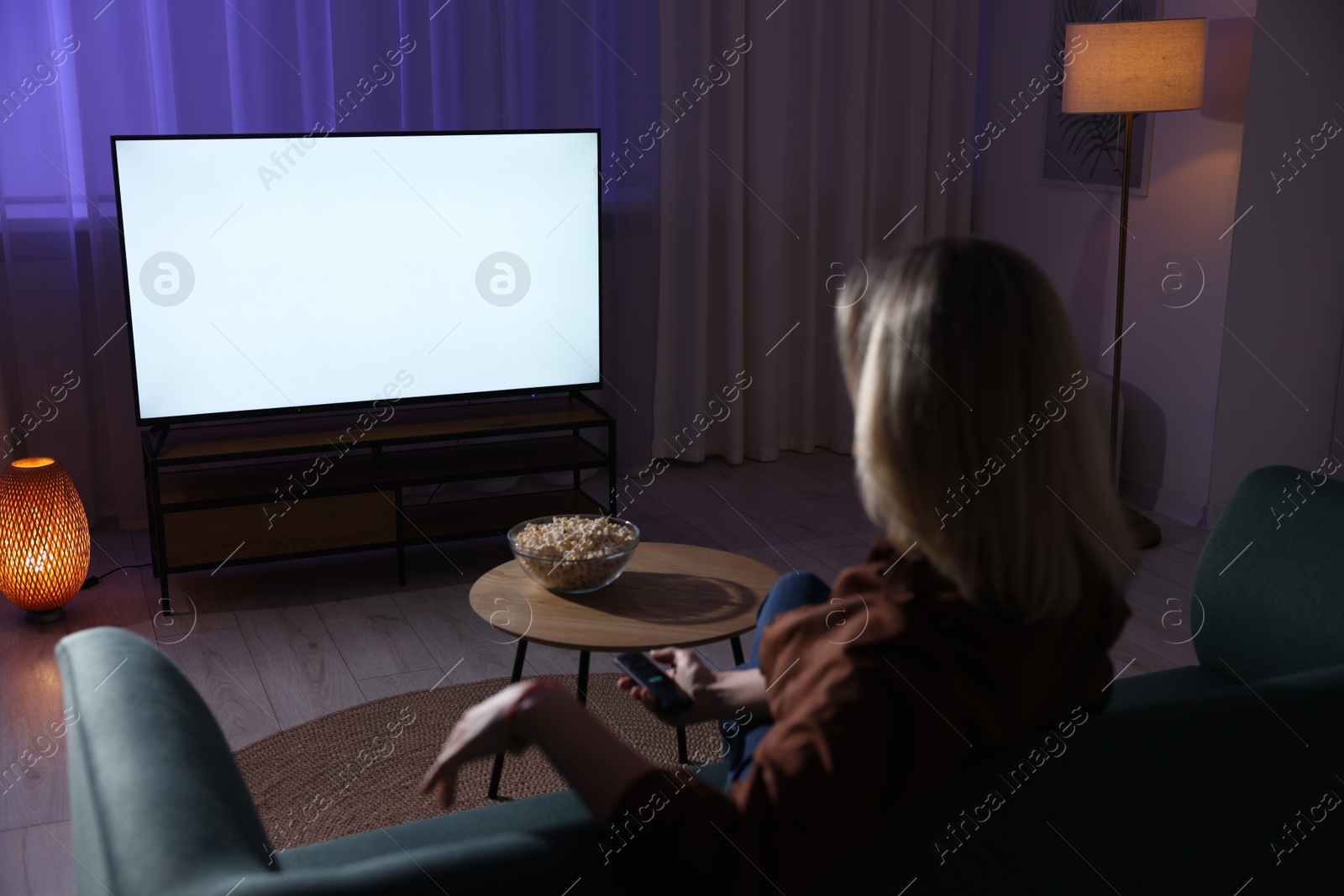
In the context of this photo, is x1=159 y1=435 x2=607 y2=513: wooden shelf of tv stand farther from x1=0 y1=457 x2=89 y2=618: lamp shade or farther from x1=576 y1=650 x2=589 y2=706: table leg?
x1=576 y1=650 x2=589 y2=706: table leg

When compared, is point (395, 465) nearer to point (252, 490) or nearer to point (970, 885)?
point (252, 490)

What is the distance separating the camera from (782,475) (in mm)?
4566

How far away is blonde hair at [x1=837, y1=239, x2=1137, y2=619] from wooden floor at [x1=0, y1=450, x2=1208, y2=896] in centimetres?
172

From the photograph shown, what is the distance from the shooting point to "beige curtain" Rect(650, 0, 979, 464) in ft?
14.4

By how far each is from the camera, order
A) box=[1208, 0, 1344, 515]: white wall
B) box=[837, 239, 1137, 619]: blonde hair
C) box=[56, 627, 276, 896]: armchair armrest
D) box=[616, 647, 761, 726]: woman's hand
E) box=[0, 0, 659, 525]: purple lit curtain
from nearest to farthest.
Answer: box=[56, 627, 276, 896]: armchair armrest, box=[837, 239, 1137, 619]: blonde hair, box=[616, 647, 761, 726]: woman's hand, box=[0, 0, 659, 525]: purple lit curtain, box=[1208, 0, 1344, 515]: white wall

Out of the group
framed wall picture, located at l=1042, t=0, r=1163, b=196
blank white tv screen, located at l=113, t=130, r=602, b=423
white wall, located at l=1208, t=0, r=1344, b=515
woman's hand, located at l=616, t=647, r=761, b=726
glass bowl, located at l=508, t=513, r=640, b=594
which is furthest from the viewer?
framed wall picture, located at l=1042, t=0, r=1163, b=196

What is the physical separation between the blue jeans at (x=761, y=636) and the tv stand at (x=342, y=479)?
1.79 m

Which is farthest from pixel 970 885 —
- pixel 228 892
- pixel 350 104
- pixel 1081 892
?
pixel 350 104

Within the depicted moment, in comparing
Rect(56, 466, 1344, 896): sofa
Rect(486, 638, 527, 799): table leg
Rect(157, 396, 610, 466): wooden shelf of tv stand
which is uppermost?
Rect(56, 466, 1344, 896): sofa

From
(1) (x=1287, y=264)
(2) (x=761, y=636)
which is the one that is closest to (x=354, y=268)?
(2) (x=761, y=636)

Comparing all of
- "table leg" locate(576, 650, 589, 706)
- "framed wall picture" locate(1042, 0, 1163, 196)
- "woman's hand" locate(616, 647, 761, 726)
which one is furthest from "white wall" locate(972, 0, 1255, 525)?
"woman's hand" locate(616, 647, 761, 726)

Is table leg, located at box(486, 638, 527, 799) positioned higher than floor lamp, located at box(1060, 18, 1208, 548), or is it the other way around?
floor lamp, located at box(1060, 18, 1208, 548)

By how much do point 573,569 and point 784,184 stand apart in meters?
2.75

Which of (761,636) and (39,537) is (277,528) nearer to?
(39,537)
